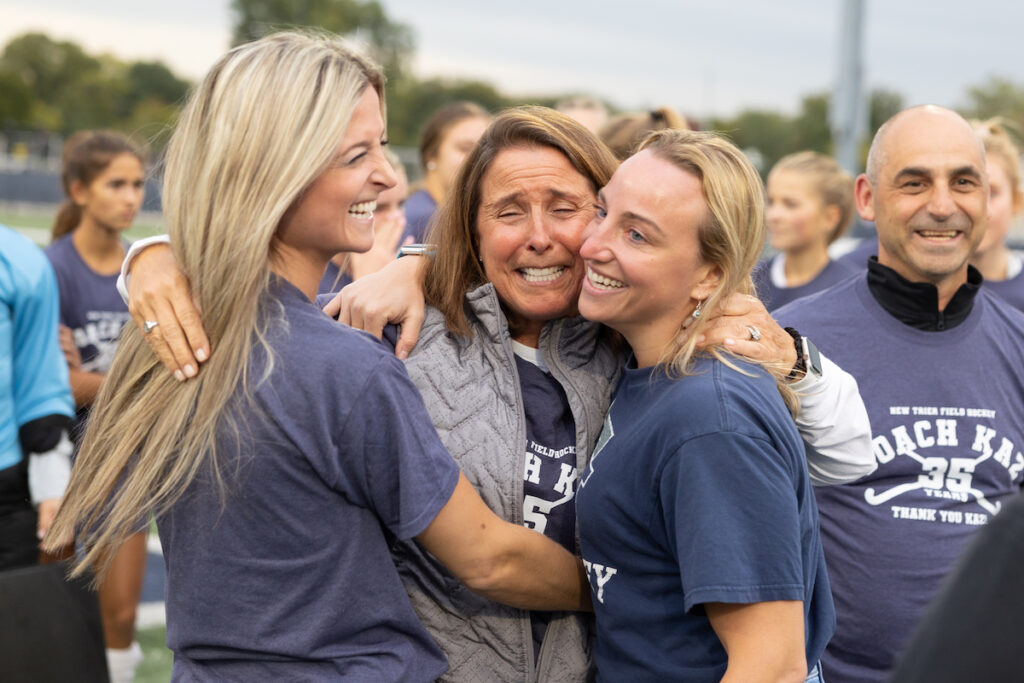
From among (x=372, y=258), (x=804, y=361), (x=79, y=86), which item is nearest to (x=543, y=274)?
(x=804, y=361)

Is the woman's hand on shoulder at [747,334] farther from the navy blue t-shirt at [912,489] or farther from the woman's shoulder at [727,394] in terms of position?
the navy blue t-shirt at [912,489]

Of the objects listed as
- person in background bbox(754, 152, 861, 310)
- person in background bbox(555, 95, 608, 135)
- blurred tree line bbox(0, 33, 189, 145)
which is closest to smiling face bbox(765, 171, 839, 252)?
person in background bbox(754, 152, 861, 310)

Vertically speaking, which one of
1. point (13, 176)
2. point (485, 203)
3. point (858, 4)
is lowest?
point (13, 176)

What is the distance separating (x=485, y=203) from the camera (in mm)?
2406

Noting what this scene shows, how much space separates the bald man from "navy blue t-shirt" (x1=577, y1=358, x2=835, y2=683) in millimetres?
866

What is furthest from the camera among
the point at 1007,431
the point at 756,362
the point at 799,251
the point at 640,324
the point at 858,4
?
the point at 858,4

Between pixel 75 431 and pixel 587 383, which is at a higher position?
pixel 587 383

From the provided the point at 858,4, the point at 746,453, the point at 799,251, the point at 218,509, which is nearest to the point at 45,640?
the point at 218,509

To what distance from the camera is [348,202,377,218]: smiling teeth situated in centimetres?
192

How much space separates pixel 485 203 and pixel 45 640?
1556mm

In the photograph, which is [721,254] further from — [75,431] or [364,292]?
[75,431]

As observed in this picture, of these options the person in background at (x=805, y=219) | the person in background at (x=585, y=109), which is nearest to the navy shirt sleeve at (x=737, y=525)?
the person in background at (x=805, y=219)

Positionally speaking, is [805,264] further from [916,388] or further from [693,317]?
[693,317]

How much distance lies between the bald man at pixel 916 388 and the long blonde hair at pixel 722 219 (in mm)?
958
